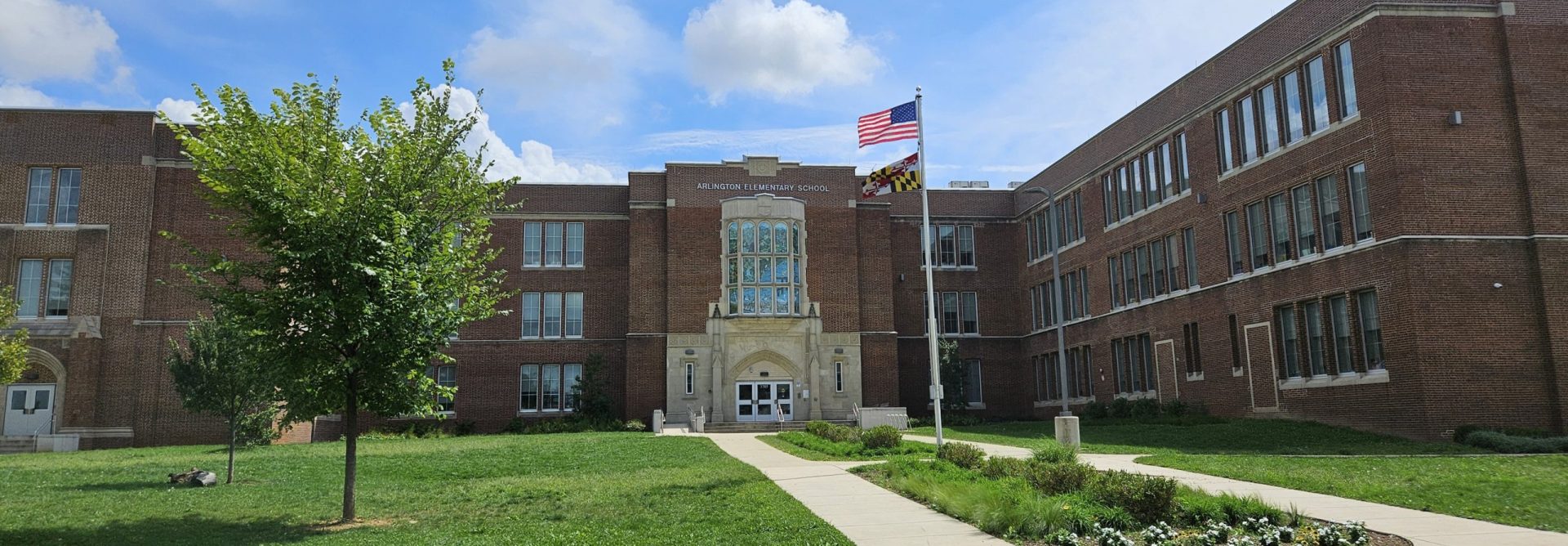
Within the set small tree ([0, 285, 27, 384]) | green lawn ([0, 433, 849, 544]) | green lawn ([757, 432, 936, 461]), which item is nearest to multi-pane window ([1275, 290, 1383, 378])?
green lawn ([757, 432, 936, 461])

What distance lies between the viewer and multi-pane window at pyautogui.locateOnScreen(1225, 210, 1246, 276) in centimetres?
3028

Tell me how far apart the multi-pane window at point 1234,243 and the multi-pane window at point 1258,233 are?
0.41 metres

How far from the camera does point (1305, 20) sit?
2697 cm

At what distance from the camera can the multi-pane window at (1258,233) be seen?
29141mm

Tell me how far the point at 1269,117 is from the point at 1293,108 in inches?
45.8

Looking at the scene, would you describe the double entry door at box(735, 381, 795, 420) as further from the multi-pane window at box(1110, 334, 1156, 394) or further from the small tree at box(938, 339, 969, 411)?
the multi-pane window at box(1110, 334, 1156, 394)

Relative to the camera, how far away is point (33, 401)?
113 feet

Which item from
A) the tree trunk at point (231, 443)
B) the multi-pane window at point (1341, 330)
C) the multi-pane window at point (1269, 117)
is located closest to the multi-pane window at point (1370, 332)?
the multi-pane window at point (1341, 330)

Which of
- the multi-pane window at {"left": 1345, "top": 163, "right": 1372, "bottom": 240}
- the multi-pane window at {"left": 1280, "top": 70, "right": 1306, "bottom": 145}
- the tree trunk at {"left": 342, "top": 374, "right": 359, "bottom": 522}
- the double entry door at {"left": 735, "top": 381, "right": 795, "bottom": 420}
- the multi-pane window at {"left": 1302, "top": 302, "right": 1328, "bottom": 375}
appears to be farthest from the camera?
the double entry door at {"left": 735, "top": 381, "right": 795, "bottom": 420}

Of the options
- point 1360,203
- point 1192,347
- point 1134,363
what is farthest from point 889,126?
point 1134,363

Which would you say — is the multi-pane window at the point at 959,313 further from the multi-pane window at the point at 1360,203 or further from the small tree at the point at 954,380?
the multi-pane window at the point at 1360,203

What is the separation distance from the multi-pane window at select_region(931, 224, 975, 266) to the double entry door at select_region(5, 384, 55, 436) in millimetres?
36558

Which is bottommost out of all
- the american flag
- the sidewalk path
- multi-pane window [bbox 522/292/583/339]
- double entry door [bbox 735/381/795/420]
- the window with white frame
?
the sidewalk path

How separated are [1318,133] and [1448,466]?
13.7m
